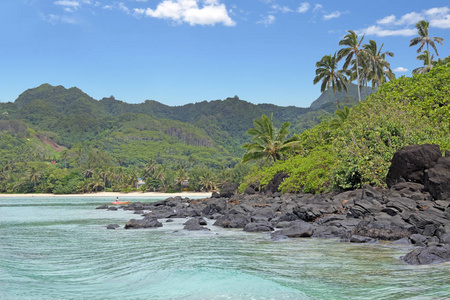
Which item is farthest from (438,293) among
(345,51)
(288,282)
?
(345,51)

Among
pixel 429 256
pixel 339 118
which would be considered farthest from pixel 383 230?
pixel 339 118

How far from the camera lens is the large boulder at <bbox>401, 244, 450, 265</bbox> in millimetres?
8516

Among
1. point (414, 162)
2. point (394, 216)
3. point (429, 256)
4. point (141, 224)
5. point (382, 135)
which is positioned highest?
point (382, 135)

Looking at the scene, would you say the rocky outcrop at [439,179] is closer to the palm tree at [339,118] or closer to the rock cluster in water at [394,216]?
the rock cluster in water at [394,216]

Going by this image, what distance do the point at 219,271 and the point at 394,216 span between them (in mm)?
7778

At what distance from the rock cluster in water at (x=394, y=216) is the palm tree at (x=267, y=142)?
1662cm

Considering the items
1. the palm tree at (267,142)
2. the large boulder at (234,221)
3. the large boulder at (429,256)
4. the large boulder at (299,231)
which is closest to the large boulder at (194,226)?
the large boulder at (234,221)

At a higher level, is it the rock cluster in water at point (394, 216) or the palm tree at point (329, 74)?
the palm tree at point (329, 74)

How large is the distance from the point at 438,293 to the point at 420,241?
196 inches

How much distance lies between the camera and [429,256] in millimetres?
8625

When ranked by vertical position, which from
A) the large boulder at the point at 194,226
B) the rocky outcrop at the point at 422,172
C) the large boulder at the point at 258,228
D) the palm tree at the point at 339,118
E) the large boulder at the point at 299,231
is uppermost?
the palm tree at the point at 339,118

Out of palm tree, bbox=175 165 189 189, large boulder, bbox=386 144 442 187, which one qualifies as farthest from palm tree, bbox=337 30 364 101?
palm tree, bbox=175 165 189 189

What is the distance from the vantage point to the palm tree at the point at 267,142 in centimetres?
3894

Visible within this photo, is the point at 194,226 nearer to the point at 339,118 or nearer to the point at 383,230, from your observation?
the point at 383,230
